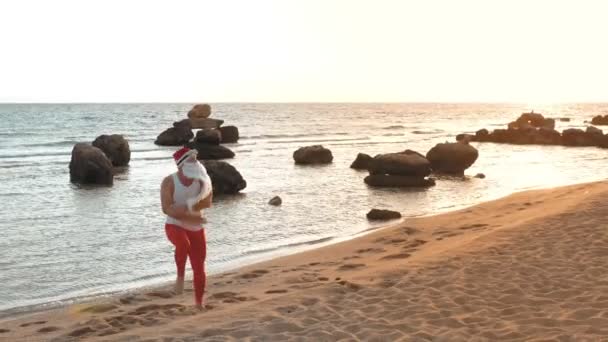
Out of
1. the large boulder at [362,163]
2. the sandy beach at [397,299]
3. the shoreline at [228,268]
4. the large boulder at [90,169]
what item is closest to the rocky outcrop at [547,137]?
the large boulder at [362,163]

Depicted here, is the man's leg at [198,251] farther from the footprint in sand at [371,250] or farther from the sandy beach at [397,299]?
the footprint in sand at [371,250]

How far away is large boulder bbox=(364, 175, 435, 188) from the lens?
2453 centimetres

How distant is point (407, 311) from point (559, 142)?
49.7 metres

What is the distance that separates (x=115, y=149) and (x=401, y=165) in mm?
16778

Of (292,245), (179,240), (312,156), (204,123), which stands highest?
(204,123)

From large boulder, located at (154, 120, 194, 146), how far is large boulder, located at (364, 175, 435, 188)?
3033 cm

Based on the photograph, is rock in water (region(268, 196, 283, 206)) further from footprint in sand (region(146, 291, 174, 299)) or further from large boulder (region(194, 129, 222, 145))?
large boulder (region(194, 129, 222, 145))

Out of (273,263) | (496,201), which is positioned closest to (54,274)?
(273,263)

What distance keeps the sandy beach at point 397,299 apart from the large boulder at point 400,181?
11736mm

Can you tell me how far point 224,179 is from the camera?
2239cm

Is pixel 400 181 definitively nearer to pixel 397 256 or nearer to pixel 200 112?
pixel 397 256

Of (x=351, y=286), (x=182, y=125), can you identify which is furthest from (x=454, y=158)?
(x=182, y=125)

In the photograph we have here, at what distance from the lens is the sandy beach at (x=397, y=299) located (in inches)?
272

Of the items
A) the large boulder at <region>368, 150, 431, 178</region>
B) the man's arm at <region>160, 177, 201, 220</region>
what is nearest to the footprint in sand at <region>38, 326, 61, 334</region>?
the man's arm at <region>160, 177, 201, 220</region>
